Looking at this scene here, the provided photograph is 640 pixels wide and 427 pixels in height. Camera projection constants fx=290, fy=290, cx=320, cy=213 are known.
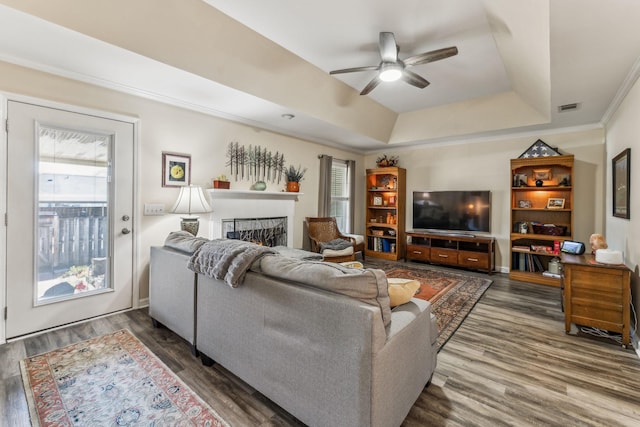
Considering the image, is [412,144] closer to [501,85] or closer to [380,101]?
[380,101]

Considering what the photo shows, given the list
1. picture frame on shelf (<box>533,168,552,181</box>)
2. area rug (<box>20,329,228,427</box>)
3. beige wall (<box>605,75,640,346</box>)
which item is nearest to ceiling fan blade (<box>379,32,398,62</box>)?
beige wall (<box>605,75,640,346</box>)

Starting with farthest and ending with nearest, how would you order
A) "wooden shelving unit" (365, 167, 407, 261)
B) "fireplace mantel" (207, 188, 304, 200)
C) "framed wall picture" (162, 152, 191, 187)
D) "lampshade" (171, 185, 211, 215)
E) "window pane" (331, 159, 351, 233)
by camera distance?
"window pane" (331, 159, 351, 233) → "wooden shelving unit" (365, 167, 407, 261) → "fireplace mantel" (207, 188, 304, 200) → "framed wall picture" (162, 152, 191, 187) → "lampshade" (171, 185, 211, 215)

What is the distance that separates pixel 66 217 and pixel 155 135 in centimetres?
121

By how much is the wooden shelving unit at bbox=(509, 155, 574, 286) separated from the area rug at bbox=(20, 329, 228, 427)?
481cm

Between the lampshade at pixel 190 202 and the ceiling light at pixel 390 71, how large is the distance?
2.38m

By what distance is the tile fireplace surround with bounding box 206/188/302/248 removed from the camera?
389 cm

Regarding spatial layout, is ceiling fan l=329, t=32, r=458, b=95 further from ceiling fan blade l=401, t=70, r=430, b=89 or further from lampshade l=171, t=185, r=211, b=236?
lampshade l=171, t=185, r=211, b=236

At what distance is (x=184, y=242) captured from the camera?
249 centimetres

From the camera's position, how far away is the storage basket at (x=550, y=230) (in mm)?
4406

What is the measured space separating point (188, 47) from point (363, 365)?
2.88 meters

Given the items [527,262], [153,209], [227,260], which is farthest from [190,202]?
[527,262]

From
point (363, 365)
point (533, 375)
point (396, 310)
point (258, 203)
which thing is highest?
point (258, 203)

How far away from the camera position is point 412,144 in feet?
19.1

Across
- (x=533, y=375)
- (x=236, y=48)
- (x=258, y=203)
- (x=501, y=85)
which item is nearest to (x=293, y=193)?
(x=258, y=203)
